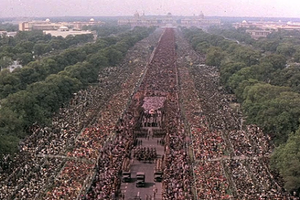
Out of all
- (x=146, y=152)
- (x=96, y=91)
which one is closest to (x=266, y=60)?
(x=96, y=91)

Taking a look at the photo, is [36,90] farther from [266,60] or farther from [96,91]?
[266,60]

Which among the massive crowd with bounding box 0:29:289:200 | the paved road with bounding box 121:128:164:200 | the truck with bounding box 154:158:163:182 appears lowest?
the paved road with bounding box 121:128:164:200

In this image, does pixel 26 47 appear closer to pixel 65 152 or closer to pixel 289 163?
pixel 65 152

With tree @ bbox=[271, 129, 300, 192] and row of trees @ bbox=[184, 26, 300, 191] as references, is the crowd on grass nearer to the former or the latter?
tree @ bbox=[271, 129, 300, 192]

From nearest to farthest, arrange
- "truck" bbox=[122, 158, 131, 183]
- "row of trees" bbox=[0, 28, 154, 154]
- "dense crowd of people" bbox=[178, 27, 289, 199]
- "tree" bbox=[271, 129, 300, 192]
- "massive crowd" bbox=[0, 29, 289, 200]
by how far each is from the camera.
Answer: "tree" bbox=[271, 129, 300, 192]
"massive crowd" bbox=[0, 29, 289, 200]
"dense crowd of people" bbox=[178, 27, 289, 199]
"truck" bbox=[122, 158, 131, 183]
"row of trees" bbox=[0, 28, 154, 154]

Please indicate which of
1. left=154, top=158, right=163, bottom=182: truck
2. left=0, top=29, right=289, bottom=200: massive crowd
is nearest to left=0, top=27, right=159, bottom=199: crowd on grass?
left=0, top=29, right=289, bottom=200: massive crowd

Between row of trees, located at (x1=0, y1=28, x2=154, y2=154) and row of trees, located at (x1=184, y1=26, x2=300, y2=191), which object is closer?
row of trees, located at (x1=184, y1=26, x2=300, y2=191)

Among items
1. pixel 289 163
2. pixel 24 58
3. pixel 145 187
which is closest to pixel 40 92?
pixel 145 187
